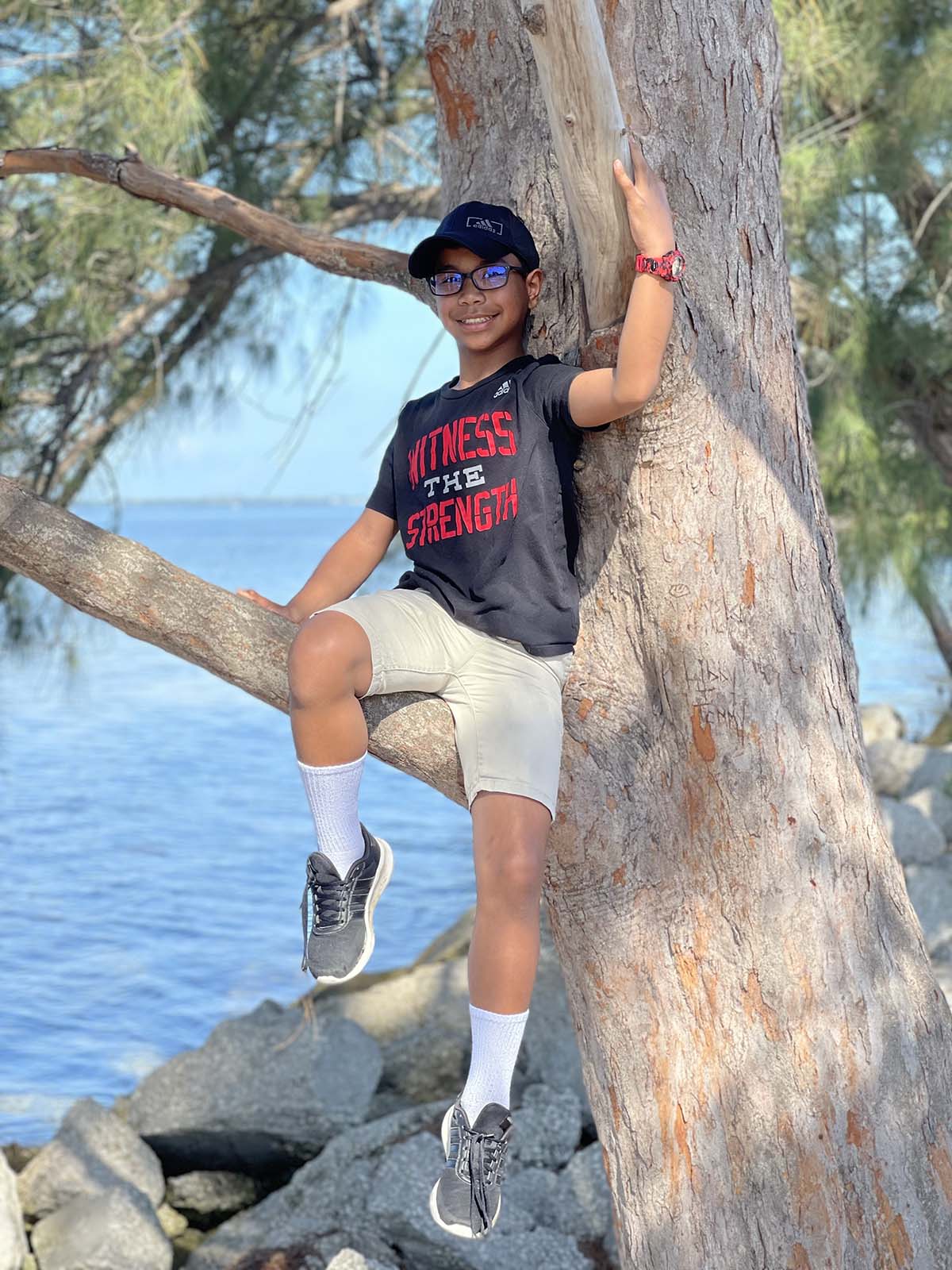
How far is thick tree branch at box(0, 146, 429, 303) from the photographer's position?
101 inches

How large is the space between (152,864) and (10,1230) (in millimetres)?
6651

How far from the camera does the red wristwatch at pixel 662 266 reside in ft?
5.95

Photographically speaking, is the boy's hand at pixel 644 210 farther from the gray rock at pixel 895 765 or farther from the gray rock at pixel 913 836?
the gray rock at pixel 895 765

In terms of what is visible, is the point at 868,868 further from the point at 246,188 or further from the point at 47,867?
the point at 47,867

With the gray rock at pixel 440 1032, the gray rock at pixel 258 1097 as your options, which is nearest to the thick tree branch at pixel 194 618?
the gray rock at pixel 440 1032

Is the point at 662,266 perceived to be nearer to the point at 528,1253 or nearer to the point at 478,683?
the point at 478,683

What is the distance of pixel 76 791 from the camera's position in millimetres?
13359

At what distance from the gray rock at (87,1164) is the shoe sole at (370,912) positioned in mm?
2786

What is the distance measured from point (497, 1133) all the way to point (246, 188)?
10.6ft

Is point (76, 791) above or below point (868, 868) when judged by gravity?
above

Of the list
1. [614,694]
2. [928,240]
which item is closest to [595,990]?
[614,694]

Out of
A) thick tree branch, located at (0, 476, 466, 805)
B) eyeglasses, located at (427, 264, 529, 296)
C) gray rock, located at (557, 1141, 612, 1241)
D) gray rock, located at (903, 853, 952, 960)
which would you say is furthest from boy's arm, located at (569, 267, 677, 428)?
gray rock, located at (903, 853, 952, 960)

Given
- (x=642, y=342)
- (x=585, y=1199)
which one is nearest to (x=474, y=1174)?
(x=642, y=342)

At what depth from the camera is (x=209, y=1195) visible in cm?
469
